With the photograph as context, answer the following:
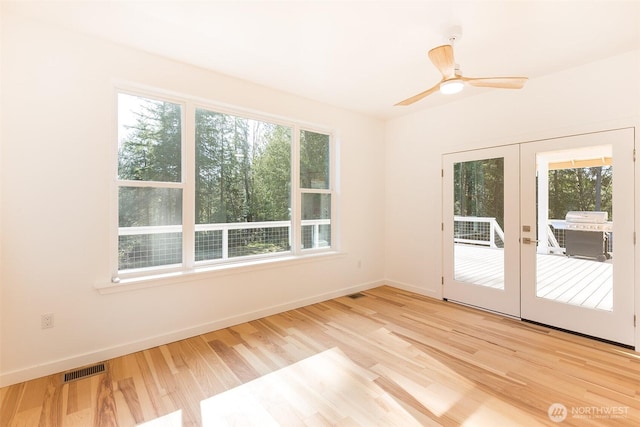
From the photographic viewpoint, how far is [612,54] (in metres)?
2.73

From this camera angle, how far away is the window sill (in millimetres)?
2527

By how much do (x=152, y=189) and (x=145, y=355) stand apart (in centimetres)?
153

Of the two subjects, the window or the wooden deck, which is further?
the wooden deck

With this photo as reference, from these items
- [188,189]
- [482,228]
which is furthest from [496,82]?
[188,189]

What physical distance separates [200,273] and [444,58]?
289cm

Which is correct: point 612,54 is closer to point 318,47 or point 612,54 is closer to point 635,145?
point 635,145

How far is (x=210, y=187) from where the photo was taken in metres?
3.18

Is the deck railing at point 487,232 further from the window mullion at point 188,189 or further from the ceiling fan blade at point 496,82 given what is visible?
the window mullion at point 188,189

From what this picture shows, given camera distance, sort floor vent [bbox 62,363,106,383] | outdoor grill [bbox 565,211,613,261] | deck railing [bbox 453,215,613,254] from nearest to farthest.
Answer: floor vent [bbox 62,363,106,383], outdoor grill [bbox 565,211,613,261], deck railing [bbox 453,215,613,254]

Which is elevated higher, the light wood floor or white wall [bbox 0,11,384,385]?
white wall [bbox 0,11,384,385]

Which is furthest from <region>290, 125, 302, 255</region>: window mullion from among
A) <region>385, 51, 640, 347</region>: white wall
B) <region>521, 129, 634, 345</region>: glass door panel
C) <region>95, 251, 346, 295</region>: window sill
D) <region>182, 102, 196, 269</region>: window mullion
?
<region>521, 129, 634, 345</region>: glass door panel

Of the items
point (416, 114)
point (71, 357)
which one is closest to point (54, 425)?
point (71, 357)

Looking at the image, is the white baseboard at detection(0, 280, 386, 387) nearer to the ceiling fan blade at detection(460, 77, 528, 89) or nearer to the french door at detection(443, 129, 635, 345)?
the french door at detection(443, 129, 635, 345)

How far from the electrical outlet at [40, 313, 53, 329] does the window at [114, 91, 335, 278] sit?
51cm
